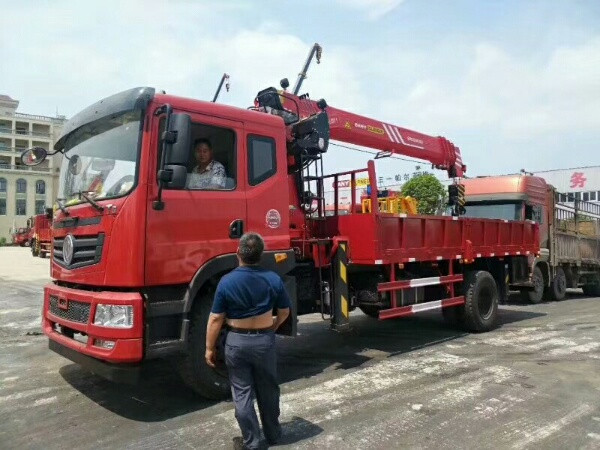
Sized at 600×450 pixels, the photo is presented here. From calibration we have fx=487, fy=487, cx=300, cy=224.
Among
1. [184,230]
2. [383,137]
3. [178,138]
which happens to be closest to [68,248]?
[184,230]

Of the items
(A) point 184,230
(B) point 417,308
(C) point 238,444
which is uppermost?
(A) point 184,230

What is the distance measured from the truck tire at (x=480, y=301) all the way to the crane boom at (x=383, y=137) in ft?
7.28

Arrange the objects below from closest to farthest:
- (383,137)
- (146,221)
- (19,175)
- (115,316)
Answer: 1. (115,316)
2. (146,221)
3. (383,137)
4. (19,175)

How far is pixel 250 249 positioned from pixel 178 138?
1224mm

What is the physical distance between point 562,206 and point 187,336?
12.7 m

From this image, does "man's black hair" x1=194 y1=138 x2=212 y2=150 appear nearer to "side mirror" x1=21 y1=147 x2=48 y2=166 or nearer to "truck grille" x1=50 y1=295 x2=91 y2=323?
"truck grille" x1=50 y1=295 x2=91 y2=323

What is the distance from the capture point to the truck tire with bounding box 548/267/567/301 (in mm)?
12969

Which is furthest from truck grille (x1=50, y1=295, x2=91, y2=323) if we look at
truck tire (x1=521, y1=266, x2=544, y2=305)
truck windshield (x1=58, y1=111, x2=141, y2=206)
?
truck tire (x1=521, y1=266, x2=544, y2=305)

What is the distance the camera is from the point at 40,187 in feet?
245

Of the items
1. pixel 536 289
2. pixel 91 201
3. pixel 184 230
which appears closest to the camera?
pixel 91 201

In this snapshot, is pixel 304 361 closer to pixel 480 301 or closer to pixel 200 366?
pixel 200 366

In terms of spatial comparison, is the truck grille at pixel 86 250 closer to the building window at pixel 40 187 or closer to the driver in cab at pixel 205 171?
the driver in cab at pixel 205 171

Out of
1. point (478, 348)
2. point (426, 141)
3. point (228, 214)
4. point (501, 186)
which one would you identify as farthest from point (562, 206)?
point (228, 214)

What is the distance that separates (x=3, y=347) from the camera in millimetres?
6988
